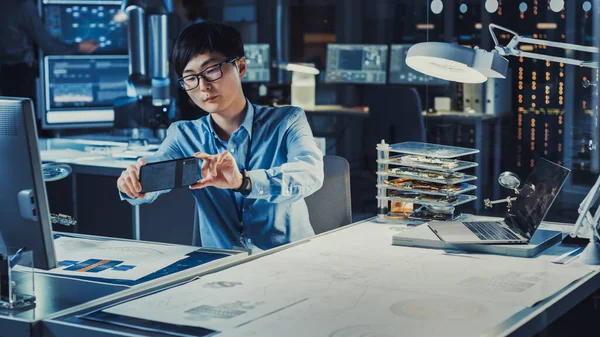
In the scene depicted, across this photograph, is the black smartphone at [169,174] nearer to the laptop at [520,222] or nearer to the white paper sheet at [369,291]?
the white paper sheet at [369,291]

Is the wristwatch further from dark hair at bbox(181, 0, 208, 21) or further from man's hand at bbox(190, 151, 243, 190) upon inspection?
dark hair at bbox(181, 0, 208, 21)

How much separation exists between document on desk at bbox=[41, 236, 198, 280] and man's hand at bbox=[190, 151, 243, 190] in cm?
21

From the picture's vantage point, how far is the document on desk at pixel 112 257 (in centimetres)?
227

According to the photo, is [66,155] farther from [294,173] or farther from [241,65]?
[294,173]

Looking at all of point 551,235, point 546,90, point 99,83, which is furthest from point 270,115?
point 99,83

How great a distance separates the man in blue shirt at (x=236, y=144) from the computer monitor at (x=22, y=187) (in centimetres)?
82

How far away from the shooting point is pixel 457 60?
2.59 metres

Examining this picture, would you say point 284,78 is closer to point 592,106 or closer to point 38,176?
point 592,106

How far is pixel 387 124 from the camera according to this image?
650 cm

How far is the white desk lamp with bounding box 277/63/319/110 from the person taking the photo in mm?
6695

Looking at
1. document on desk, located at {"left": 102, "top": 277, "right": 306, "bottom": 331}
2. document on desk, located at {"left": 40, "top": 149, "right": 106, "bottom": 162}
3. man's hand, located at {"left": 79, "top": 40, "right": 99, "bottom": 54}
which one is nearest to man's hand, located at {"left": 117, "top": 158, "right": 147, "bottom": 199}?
document on desk, located at {"left": 102, "top": 277, "right": 306, "bottom": 331}

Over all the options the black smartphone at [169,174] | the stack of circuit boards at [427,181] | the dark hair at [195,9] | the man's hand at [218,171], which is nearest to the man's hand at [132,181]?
the black smartphone at [169,174]

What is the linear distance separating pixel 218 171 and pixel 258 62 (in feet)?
13.5

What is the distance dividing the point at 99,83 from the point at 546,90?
2.86 metres
